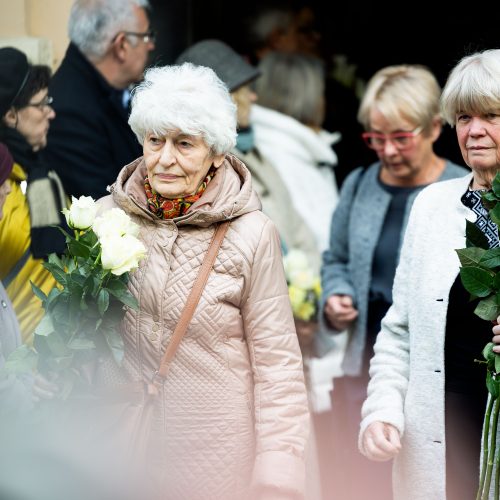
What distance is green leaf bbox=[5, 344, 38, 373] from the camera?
12.2 feet

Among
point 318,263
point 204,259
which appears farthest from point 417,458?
point 318,263

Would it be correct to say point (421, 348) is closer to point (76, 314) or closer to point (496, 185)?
point (496, 185)

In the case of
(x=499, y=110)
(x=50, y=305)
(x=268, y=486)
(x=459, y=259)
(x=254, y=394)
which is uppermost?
(x=499, y=110)

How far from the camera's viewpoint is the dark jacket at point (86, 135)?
16.9 feet

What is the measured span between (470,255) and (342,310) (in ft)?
6.07

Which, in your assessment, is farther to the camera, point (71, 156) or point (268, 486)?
point (71, 156)

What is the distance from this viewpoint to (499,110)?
3785 millimetres

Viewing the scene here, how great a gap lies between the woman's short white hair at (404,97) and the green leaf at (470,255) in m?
1.91

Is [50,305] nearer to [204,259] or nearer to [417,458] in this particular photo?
[204,259]

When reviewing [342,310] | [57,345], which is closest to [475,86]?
[57,345]

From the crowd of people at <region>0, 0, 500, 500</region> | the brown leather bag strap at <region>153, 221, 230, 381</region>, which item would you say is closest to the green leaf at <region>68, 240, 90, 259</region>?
the crowd of people at <region>0, 0, 500, 500</region>

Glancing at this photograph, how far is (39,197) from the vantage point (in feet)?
16.4

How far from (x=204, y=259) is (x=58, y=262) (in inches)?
18.4

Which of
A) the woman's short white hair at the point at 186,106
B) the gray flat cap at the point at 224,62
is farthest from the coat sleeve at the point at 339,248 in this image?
the woman's short white hair at the point at 186,106
